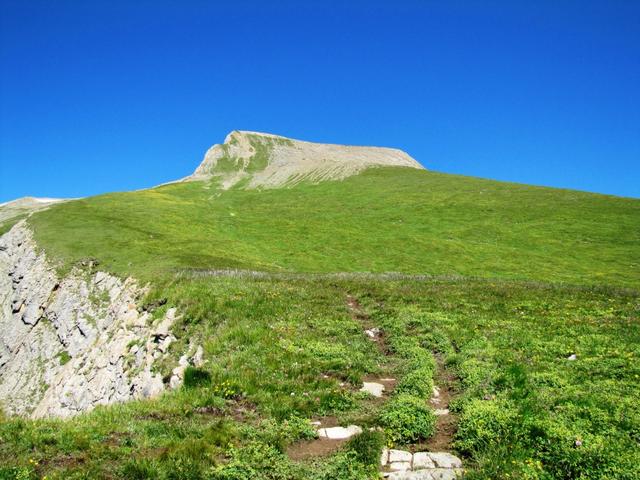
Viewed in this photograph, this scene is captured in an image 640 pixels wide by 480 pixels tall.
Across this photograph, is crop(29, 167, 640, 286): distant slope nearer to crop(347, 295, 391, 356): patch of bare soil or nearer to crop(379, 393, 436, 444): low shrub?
crop(347, 295, 391, 356): patch of bare soil

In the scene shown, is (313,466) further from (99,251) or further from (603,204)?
(603,204)

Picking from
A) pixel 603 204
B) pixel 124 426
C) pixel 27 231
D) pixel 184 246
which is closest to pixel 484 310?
pixel 124 426

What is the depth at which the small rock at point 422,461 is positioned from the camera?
11.0m

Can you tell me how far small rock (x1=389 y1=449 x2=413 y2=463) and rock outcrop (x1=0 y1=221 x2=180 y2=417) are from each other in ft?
47.6

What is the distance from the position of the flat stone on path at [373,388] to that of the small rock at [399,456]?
12.7ft

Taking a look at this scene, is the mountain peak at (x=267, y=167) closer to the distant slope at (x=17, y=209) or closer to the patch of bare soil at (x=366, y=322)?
the distant slope at (x=17, y=209)

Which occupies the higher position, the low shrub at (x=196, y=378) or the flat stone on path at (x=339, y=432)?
the low shrub at (x=196, y=378)

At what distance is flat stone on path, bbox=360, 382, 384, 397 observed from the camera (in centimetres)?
1565

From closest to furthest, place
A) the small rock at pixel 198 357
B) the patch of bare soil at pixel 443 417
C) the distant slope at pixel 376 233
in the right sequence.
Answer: the patch of bare soil at pixel 443 417
the small rock at pixel 198 357
the distant slope at pixel 376 233

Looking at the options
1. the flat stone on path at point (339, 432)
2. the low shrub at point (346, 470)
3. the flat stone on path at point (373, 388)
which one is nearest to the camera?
the low shrub at point (346, 470)

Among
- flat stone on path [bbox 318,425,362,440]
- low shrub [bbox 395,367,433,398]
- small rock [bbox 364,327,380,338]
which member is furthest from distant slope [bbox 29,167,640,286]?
flat stone on path [bbox 318,425,362,440]

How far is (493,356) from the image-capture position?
17766 millimetres

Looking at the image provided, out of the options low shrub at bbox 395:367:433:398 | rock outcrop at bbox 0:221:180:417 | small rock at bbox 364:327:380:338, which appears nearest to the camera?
low shrub at bbox 395:367:433:398

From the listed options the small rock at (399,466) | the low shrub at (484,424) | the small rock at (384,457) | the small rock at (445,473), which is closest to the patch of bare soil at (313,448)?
the small rock at (384,457)
